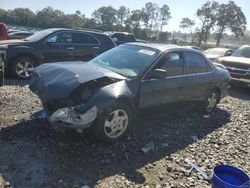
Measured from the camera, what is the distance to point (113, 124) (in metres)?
4.74

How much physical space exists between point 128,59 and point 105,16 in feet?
170

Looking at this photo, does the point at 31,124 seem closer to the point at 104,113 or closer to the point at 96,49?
the point at 104,113

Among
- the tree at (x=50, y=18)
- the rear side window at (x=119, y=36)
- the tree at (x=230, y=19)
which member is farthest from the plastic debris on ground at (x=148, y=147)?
the tree at (x=230, y=19)

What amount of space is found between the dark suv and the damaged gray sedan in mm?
3618

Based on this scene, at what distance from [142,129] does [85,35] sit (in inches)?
210

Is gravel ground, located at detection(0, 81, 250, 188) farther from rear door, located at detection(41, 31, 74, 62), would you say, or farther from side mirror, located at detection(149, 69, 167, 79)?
rear door, located at detection(41, 31, 74, 62)

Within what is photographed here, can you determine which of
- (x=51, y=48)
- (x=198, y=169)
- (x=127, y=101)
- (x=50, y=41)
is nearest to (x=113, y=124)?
(x=127, y=101)

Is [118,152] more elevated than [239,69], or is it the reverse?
[239,69]

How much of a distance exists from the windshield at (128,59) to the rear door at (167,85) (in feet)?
0.64

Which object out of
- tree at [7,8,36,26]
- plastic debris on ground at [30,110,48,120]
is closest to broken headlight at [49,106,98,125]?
plastic debris on ground at [30,110,48,120]

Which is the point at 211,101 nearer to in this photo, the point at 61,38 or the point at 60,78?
the point at 60,78

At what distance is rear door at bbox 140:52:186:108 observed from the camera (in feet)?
17.1

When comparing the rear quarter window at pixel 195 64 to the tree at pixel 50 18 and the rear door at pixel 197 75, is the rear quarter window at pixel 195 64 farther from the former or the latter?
the tree at pixel 50 18

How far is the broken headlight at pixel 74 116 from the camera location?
4270 millimetres
